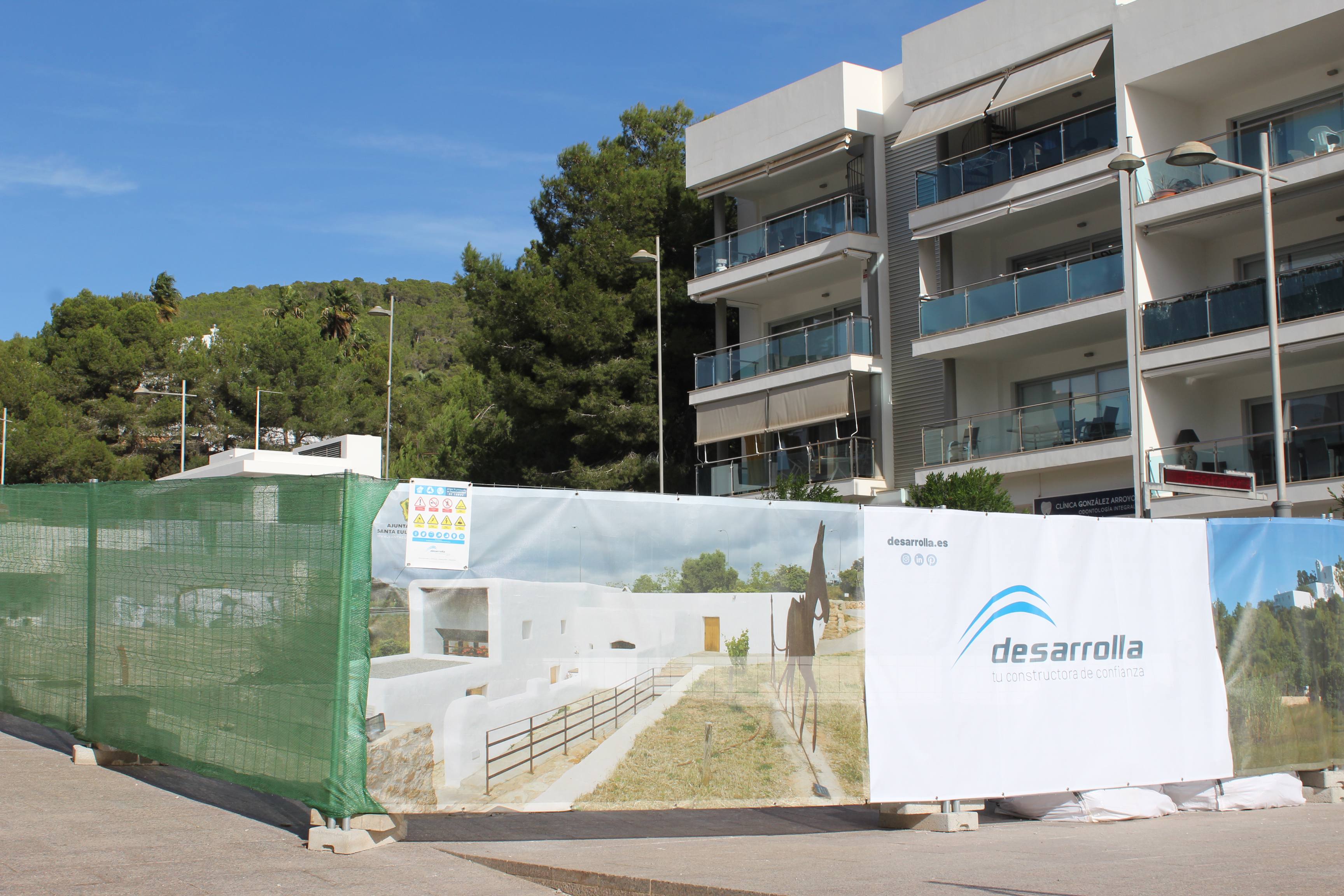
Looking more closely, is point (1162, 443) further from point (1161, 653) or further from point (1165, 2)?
point (1161, 653)

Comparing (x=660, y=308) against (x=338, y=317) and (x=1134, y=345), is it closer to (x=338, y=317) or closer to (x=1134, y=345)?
(x=1134, y=345)

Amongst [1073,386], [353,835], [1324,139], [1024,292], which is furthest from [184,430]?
[353,835]

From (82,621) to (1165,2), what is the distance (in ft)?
74.1

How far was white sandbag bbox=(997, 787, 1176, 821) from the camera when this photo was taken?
855 centimetres

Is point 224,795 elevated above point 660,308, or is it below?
below

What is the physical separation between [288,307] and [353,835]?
7222 centimetres

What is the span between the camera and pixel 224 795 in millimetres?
8234

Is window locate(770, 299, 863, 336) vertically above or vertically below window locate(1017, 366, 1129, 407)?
above

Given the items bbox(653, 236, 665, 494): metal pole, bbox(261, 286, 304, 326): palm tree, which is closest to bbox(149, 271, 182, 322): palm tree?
bbox(261, 286, 304, 326): palm tree

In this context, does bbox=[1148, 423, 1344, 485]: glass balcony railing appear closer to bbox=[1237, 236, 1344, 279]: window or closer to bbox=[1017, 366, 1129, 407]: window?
bbox=[1017, 366, 1129, 407]: window

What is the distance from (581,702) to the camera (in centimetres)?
737

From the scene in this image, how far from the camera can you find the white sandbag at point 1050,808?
8.53 meters

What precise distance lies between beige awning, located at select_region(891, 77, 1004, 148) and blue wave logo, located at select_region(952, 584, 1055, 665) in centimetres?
1986

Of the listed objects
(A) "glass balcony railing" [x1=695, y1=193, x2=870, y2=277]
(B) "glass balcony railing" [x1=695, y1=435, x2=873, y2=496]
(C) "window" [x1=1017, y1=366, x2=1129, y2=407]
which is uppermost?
(A) "glass balcony railing" [x1=695, y1=193, x2=870, y2=277]
